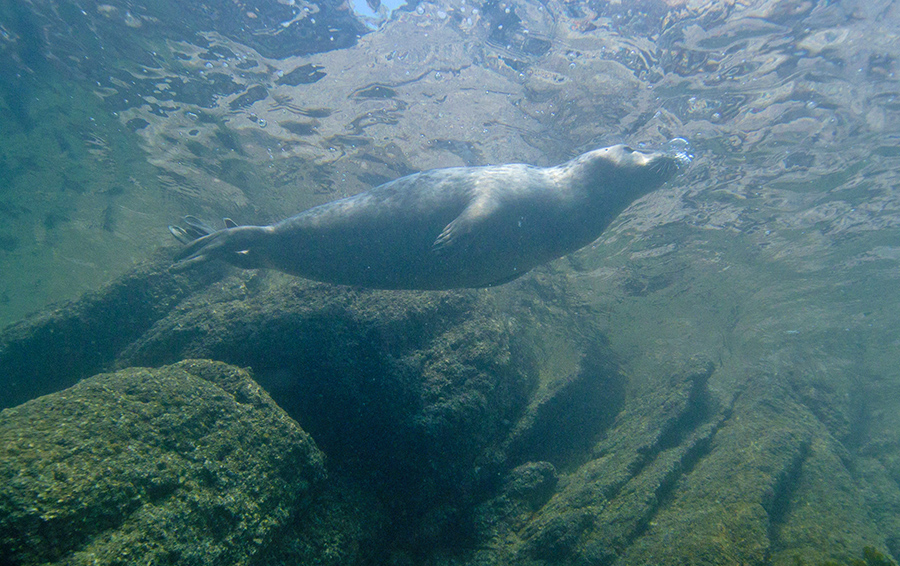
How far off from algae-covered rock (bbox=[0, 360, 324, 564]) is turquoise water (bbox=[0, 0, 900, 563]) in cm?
452

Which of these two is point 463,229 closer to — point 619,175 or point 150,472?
point 619,175

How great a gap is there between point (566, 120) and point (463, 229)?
695 cm

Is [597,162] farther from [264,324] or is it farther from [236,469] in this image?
[236,469]

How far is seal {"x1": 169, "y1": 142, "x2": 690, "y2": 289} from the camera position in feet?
15.9

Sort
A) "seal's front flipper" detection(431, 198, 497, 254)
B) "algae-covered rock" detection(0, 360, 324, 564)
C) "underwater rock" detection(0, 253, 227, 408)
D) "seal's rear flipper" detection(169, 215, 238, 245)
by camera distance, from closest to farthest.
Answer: "algae-covered rock" detection(0, 360, 324, 564) → "seal's front flipper" detection(431, 198, 497, 254) → "underwater rock" detection(0, 253, 227, 408) → "seal's rear flipper" detection(169, 215, 238, 245)

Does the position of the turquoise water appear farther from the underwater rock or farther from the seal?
the seal

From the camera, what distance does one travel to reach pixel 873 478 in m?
8.19

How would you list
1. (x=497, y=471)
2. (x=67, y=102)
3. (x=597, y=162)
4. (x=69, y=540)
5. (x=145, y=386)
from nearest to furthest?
(x=69, y=540), (x=145, y=386), (x=497, y=471), (x=597, y=162), (x=67, y=102)

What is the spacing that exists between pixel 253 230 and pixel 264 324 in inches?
57.8

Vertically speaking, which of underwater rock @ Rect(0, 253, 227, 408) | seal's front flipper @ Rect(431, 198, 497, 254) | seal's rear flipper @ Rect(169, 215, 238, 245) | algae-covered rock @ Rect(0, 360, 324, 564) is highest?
seal's rear flipper @ Rect(169, 215, 238, 245)

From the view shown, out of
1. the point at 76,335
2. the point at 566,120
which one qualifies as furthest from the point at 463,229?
the point at 566,120

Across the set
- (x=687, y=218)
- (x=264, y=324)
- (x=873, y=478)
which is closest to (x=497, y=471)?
(x=264, y=324)

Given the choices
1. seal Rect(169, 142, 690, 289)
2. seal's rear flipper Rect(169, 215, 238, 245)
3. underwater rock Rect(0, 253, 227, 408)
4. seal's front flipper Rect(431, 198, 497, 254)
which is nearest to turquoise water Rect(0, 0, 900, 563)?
underwater rock Rect(0, 253, 227, 408)

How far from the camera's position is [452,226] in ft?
14.7
